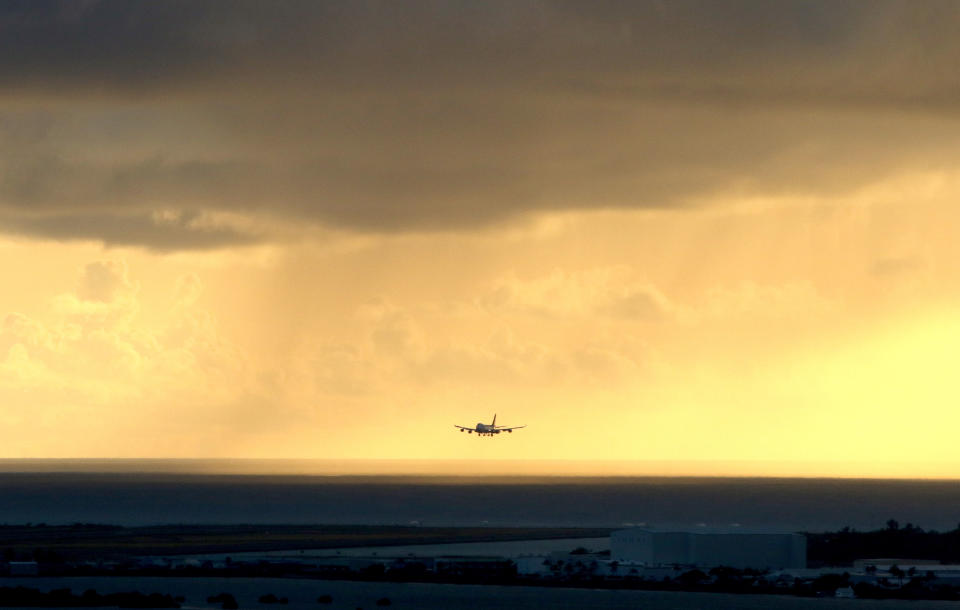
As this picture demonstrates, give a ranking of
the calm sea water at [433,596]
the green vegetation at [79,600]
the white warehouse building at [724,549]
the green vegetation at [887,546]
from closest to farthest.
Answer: the green vegetation at [79,600]
the calm sea water at [433,596]
the white warehouse building at [724,549]
the green vegetation at [887,546]

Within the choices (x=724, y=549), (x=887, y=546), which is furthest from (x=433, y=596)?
(x=887, y=546)

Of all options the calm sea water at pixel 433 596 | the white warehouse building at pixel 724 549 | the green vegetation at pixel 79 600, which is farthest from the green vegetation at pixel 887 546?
the green vegetation at pixel 79 600

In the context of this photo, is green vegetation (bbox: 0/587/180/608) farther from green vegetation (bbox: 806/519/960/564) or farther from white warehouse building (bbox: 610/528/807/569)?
green vegetation (bbox: 806/519/960/564)

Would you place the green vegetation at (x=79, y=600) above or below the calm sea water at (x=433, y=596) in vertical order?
→ below

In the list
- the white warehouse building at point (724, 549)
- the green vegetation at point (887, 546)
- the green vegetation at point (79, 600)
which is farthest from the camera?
the green vegetation at point (887, 546)

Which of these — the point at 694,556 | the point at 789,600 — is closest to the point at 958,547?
the point at 694,556

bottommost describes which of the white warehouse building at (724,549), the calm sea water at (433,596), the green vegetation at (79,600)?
the green vegetation at (79,600)

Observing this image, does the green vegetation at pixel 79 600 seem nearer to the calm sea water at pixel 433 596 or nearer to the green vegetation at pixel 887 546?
the calm sea water at pixel 433 596

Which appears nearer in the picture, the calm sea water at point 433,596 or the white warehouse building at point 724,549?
the calm sea water at point 433,596
